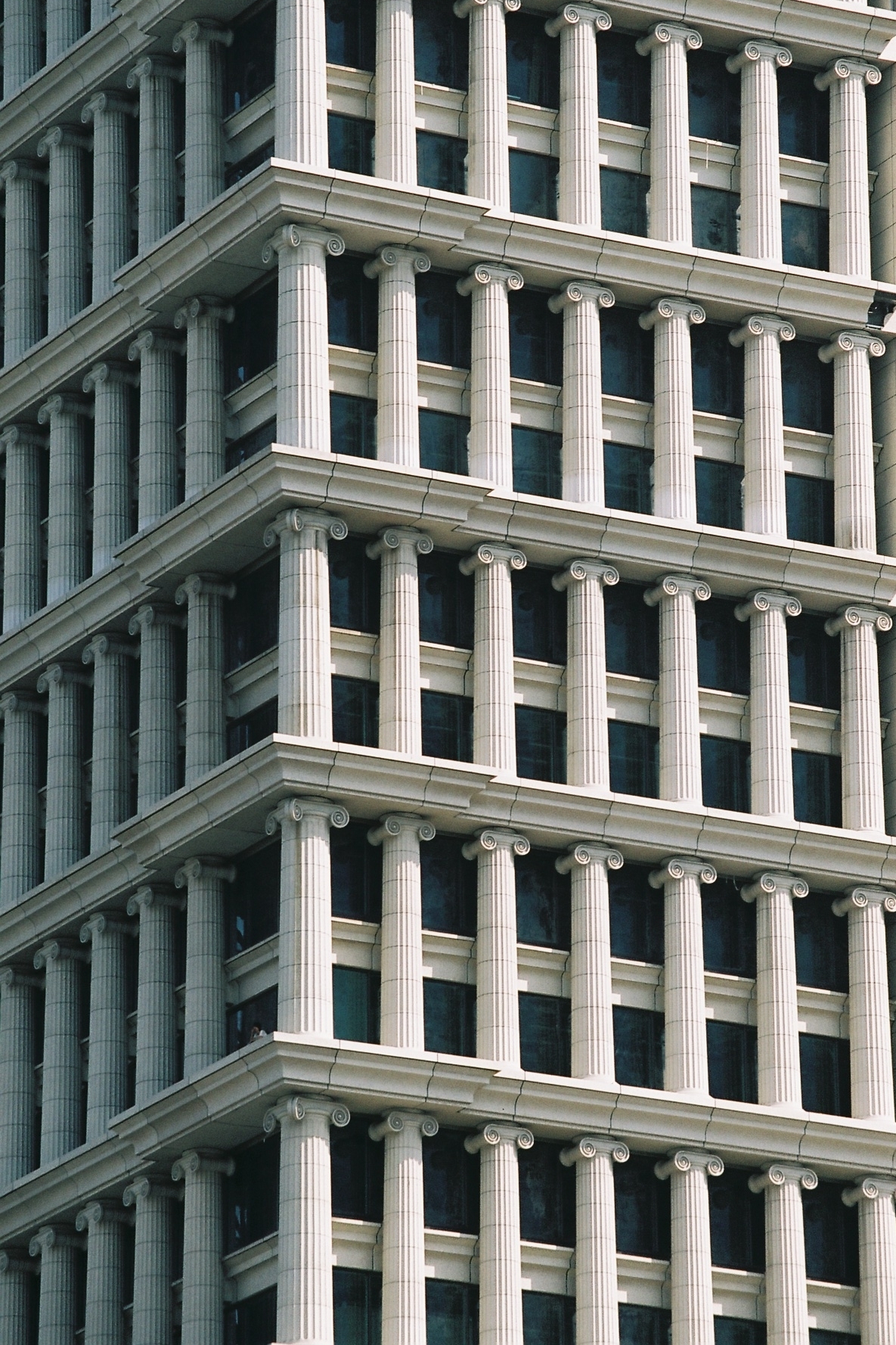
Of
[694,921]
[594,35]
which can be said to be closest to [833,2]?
[594,35]

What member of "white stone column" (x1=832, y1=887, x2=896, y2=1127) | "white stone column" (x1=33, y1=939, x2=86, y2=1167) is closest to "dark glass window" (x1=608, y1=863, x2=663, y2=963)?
"white stone column" (x1=832, y1=887, x2=896, y2=1127)

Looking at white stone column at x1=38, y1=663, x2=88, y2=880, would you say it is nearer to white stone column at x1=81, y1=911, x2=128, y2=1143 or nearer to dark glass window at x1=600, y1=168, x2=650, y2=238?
white stone column at x1=81, y1=911, x2=128, y2=1143

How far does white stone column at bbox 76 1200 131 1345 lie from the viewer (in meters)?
111

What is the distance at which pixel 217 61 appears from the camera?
379 ft

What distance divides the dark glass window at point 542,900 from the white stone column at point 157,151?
57.5 feet

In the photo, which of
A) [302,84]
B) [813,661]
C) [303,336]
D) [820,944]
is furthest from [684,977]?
[302,84]

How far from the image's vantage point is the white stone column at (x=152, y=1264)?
108500 mm

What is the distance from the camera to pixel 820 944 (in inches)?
4427

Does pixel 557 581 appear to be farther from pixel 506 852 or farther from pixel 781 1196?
pixel 781 1196

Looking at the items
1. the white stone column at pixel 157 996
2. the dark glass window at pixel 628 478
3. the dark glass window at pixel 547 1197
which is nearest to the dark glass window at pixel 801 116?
the dark glass window at pixel 628 478

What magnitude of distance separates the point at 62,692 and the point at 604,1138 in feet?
59.9

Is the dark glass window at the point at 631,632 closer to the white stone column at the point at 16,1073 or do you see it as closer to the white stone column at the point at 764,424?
the white stone column at the point at 764,424

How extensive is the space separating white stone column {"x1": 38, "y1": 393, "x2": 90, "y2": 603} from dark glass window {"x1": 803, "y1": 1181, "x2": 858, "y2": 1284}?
22751mm

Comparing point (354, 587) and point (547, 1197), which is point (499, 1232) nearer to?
point (547, 1197)
